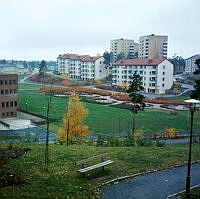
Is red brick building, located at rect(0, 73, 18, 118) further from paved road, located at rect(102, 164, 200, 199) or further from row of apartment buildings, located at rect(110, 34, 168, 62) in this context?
row of apartment buildings, located at rect(110, 34, 168, 62)

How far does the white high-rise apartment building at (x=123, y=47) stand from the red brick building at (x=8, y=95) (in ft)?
324

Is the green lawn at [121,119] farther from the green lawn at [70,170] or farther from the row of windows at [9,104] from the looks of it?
the green lawn at [70,170]

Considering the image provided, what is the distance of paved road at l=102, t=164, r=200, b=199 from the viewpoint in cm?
→ 1044

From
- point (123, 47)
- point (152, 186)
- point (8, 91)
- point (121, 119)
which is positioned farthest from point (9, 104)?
point (123, 47)

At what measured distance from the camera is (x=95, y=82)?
106 metres

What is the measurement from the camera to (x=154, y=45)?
12938 centimetres

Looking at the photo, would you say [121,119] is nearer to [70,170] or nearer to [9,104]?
[9,104]

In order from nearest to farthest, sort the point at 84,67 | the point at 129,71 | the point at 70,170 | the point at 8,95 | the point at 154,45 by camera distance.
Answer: the point at 70,170, the point at 8,95, the point at 129,71, the point at 84,67, the point at 154,45

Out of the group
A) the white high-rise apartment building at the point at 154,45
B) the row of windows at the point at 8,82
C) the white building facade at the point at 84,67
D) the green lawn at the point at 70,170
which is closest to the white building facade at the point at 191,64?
the white high-rise apartment building at the point at 154,45

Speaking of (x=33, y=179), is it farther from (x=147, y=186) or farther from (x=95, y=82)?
(x=95, y=82)

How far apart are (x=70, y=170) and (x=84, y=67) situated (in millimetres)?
108030

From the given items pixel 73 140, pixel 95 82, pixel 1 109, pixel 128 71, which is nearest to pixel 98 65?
pixel 95 82

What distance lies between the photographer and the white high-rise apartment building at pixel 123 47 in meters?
143

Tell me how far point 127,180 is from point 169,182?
71.9 inches
